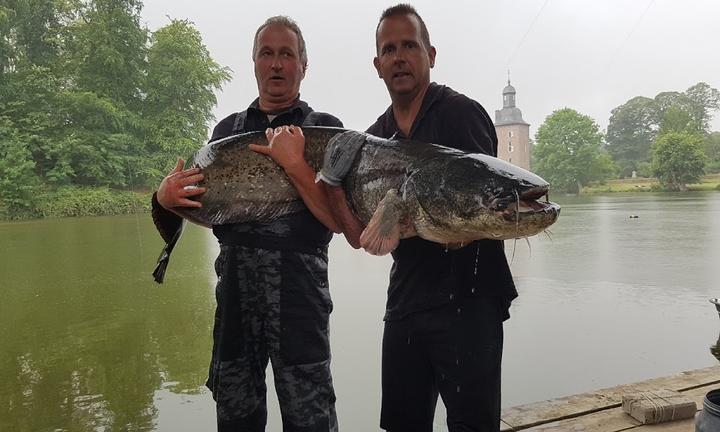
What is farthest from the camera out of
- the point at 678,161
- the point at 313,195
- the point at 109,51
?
the point at 678,161

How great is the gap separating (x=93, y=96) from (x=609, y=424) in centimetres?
3375

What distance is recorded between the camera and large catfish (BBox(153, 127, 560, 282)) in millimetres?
1701

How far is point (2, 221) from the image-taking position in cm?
2188

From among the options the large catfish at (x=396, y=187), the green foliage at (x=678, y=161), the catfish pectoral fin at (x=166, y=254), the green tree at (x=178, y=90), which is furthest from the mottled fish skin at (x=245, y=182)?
the green foliage at (x=678, y=161)

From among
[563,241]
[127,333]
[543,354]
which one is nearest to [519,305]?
[543,354]

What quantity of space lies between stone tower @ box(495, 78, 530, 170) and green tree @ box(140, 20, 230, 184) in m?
44.5

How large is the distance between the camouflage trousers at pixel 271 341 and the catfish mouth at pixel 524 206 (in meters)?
0.85

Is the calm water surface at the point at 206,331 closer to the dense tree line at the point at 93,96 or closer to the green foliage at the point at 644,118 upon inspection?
the dense tree line at the point at 93,96

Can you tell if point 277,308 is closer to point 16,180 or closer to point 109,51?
point 16,180

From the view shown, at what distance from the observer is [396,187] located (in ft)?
6.40

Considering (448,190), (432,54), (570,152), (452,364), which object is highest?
(570,152)

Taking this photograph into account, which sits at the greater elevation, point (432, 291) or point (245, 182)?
point (245, 182)

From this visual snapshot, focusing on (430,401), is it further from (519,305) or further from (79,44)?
(79,44)

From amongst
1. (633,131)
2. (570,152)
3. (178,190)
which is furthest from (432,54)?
(633,131)
